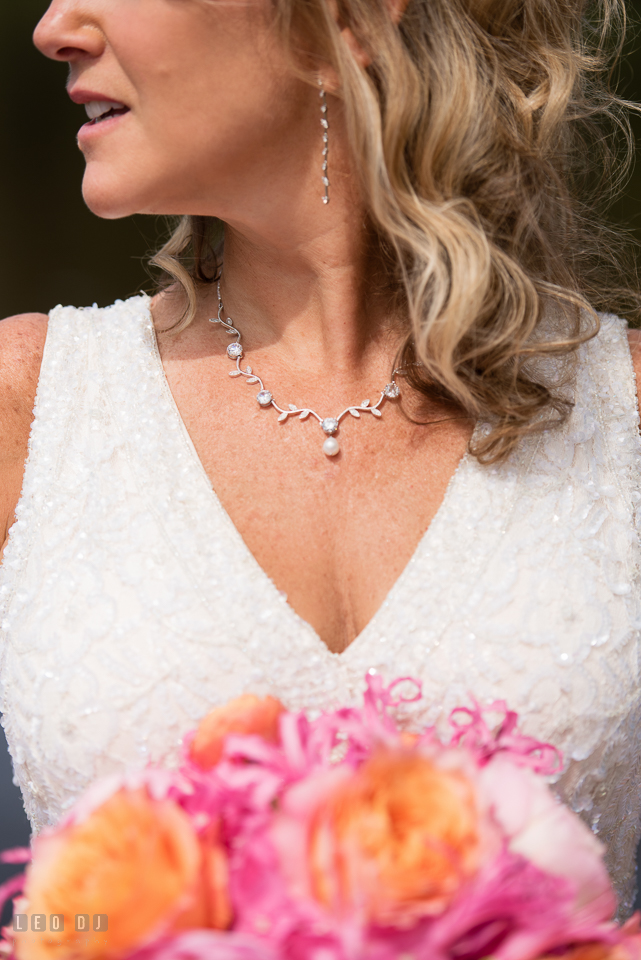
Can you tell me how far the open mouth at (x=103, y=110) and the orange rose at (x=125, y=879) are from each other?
95 centimetres

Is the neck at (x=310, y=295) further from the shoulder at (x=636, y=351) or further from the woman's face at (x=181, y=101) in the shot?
the shoulder at (x=636, y=351)

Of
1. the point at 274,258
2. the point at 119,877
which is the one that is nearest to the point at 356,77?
the point at 274,258

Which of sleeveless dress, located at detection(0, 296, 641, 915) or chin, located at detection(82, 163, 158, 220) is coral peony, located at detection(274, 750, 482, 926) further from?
chin, located at detection(82, 163, 158, 220)

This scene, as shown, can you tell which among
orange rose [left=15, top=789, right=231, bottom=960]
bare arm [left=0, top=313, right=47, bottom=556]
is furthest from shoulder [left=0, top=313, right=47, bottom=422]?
orange rose [left=15, top=789, right=231, bottom=960]

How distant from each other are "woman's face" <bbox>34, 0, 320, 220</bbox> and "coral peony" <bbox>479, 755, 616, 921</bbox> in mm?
892

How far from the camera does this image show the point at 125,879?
2.15 feet

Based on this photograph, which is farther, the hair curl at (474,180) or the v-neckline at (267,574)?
the hair curl at (474,180)

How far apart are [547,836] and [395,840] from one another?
150 millimetres

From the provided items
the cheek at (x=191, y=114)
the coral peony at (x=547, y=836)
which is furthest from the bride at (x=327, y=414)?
the coral peony at (x=547, y=836)

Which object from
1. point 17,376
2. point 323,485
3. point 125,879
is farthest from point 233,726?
point 17,376

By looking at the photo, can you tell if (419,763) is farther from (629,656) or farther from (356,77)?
(356,77)

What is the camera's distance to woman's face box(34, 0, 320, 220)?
118cm

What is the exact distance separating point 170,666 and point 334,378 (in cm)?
53

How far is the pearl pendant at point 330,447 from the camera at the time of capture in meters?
1.34
